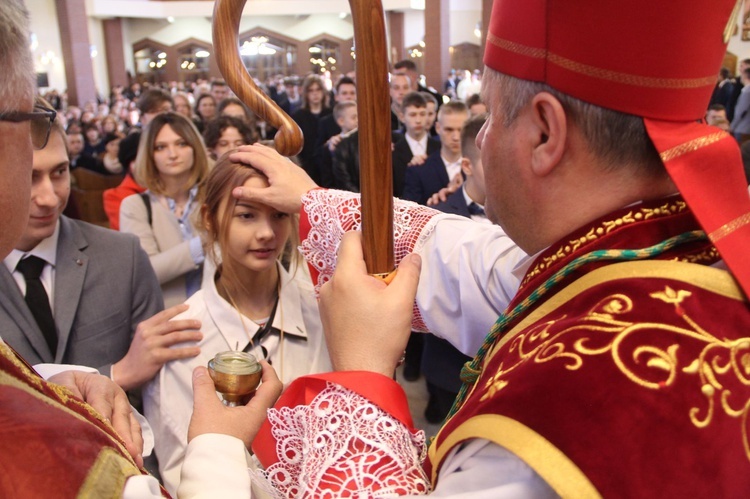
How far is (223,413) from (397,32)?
22817 mm

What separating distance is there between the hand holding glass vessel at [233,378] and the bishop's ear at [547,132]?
0.63 meters

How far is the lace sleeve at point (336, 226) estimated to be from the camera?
5.10 ft

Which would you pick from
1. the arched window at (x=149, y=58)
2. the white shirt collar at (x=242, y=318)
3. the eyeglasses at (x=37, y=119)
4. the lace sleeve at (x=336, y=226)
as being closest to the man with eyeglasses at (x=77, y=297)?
the white shirt collar at (x=242, y=318)

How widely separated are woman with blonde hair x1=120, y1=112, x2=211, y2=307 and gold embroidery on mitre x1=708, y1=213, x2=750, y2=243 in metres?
2.46

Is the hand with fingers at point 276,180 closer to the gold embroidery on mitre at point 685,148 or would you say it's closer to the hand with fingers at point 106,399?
the hand with fingers at point 106,399

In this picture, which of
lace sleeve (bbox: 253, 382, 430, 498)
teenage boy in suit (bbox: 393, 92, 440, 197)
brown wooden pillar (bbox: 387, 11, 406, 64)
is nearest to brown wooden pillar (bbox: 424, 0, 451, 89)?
brown wooden pillar (bbox: 387, 11, 406, 64)

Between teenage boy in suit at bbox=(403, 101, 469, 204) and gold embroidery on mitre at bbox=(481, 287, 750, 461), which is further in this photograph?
teenage boy in suit at bbox=(403, 101, 469, 204)

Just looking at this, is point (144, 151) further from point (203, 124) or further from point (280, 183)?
point (203, 124)

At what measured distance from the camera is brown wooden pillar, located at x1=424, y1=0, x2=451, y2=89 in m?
14.9

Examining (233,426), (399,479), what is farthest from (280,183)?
(399,479)

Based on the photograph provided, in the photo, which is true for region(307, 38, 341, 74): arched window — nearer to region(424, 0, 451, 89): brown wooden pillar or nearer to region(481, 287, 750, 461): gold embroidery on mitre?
region(424, 0, 451, 89): brown wooden pillar

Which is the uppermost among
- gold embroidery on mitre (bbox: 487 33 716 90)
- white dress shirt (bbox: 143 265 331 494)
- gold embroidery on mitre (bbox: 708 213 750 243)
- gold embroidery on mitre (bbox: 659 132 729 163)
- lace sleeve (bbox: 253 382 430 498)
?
gold embroidery on mitre (bbox: 487 33 716 90)

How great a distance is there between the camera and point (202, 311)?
2064 mm

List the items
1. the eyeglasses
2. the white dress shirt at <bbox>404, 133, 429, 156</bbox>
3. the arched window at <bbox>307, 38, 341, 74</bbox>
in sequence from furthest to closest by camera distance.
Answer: the arched window at <bbox>307, 38, 341, 74</bbox> → the white dress shirt at <bbox>404, 133, 429, 156</bbox> → the eyeglasses
